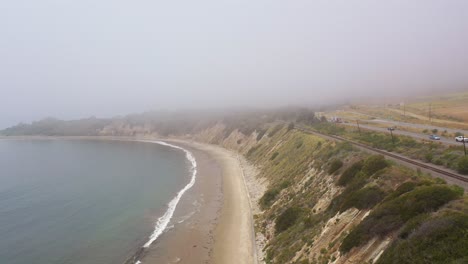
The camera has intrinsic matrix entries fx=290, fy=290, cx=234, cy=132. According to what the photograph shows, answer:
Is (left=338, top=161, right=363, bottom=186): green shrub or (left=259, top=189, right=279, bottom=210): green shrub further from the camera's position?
(left=259, top=189, right=279, bottom=210): green shrub

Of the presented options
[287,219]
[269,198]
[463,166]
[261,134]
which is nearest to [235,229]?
[269,198]

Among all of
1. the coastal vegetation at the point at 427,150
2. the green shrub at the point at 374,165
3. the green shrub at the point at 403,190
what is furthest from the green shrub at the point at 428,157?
the green shrub at the point at 403,190

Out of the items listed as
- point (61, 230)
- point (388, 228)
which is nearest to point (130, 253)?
point (61, 230)

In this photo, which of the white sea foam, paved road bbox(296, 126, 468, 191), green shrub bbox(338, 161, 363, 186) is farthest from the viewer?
the white sea foam

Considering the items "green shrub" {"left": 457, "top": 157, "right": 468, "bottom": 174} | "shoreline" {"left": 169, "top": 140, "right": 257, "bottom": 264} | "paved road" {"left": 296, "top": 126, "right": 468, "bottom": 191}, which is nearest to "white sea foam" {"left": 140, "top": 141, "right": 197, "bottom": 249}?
"shoreline" {"left": 169, "top": 140, "right": 257, "bottom": 264}

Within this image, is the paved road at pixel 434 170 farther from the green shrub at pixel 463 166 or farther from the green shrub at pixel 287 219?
the green shrub at pixel 287 219

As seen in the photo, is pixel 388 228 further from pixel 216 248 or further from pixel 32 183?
pixel 32 183

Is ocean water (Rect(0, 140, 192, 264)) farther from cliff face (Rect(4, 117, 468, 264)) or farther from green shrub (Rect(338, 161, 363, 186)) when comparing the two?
green shrub (Rect(338, 161, 363, 186))
